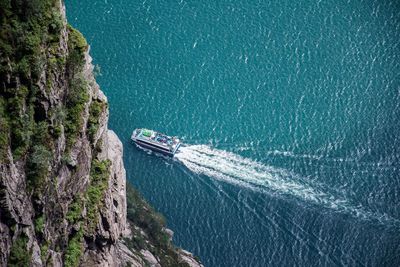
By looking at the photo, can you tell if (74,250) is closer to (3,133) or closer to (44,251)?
(44,251)

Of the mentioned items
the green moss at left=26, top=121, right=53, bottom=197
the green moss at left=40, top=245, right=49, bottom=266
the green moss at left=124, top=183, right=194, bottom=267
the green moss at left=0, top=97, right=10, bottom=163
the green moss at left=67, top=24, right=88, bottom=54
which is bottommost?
the green moss at left=124, top=183, right=194, bottom=267

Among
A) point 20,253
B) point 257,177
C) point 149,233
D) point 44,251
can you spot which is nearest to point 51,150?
point 44,251

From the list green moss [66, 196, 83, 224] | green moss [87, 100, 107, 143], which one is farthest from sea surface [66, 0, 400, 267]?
green moss [66, 196, 83, 224]

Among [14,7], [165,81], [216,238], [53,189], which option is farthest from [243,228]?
[14,7]

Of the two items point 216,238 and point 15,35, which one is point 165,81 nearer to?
point 216,238

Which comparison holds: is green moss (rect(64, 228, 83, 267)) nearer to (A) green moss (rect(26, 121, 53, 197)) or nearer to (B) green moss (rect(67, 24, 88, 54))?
(A) green moss (rect(26, 121, 53, 197))
